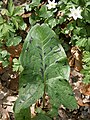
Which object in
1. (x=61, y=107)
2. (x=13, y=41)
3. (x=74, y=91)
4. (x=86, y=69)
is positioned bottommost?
(x=61, y=107)

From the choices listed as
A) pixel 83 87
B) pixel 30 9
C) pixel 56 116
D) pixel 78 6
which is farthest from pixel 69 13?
pixel 56 116

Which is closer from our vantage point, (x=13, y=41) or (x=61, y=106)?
(x=61, y=106)

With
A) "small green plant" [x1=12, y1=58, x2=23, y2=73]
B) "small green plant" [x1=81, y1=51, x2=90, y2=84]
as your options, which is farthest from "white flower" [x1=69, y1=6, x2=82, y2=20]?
"small green plant" [x1=12, y1=58, x2=23, y2=73]

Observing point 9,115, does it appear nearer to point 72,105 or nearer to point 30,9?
point 72,105

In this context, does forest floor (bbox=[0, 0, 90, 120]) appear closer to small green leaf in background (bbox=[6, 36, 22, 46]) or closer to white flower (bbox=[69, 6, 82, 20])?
small green leaf in background (bbox=[6, 36, 22, 46])

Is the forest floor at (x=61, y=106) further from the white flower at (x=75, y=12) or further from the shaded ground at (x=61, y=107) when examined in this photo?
the white flower at (x=75, y=12)

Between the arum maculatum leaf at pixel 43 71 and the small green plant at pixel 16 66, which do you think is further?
the small green plant at pixel 16 66

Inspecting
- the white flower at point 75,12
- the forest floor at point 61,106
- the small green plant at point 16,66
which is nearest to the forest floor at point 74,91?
the forest floor at point 61,106

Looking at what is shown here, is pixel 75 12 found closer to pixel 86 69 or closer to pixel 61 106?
pixel 86 69

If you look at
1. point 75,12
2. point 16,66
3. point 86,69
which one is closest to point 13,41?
point 16,66
